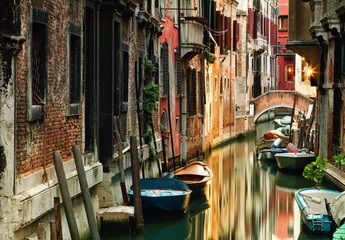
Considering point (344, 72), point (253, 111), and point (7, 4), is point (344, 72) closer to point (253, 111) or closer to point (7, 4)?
point (7, 4)

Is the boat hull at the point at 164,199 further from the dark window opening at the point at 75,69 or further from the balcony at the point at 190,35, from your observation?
the balcony at the point at 190,35

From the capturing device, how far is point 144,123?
16.9 meters

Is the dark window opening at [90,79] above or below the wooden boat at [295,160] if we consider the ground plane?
above

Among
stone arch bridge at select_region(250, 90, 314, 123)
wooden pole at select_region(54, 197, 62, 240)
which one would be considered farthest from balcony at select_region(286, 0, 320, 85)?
stone arch bridge at select_region(250, 90, 314, 123)

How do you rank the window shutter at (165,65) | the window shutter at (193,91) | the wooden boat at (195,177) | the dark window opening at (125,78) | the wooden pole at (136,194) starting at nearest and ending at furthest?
the wooden pole at (136,194), the dark window opening at (125,78), the wooden boat at (195,177), the window shutter at (165,65), the window shutter at (193,91)

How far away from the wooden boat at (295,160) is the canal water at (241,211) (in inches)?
11.2

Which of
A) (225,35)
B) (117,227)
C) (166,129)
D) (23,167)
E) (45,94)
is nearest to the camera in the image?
(23,167)

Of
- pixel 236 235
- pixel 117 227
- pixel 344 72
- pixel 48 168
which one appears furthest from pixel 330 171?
pixel 48 168

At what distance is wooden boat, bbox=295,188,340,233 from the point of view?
12.3 meters

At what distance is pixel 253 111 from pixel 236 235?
85.1ft

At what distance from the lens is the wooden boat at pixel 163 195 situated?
13.3m

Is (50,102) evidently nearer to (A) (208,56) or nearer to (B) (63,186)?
(B) (63,186)

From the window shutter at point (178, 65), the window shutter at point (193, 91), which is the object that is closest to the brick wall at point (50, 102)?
the window shutter at point (178, 65)

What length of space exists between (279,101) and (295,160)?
1497cm
